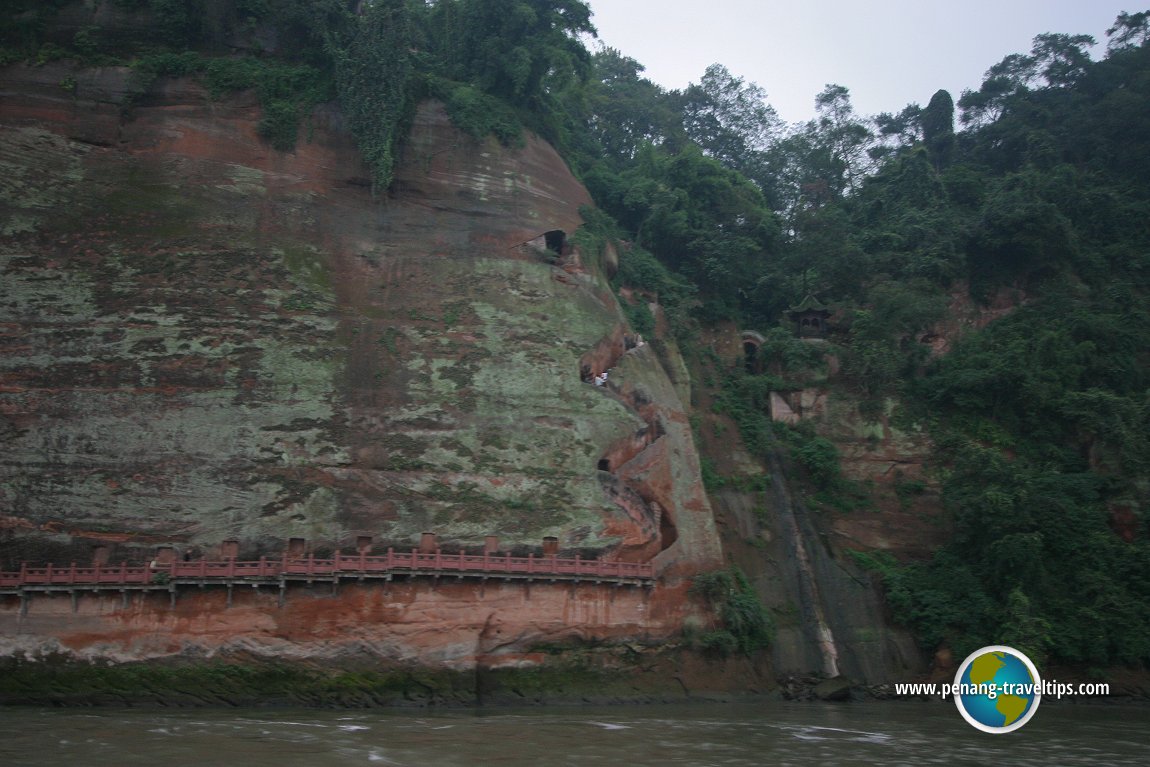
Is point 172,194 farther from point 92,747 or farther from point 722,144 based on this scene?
point 722,144

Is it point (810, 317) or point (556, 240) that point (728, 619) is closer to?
point (556, 240)

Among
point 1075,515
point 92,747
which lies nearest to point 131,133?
point 92,747

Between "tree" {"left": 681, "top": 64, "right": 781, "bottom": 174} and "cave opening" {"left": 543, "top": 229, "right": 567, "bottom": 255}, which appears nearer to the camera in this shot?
"cave opening" {"left": 543, "top": 229, "right": 567, "bottom": 255}

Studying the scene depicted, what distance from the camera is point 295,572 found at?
22.6 m

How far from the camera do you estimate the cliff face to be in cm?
2402

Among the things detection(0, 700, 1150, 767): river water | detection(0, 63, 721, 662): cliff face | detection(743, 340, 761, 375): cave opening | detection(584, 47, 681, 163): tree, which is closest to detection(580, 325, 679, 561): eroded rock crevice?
detection(0, 63, 721, 662): cliff face

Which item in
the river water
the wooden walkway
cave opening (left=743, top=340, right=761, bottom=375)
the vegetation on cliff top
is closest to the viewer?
the river water

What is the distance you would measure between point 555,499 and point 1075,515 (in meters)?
15.1

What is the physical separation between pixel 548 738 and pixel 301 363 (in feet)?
44.8

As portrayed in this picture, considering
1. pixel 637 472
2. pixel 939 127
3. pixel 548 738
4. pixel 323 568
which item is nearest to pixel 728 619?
Result: pixel 637 472

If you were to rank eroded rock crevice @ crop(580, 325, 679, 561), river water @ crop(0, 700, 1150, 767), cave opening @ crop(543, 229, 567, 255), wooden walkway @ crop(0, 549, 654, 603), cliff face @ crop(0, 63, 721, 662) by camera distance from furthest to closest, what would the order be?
cave opening @ crop(543, 229, 567, 255) < eroded rock crevice @ crop(580, 325, 679, 561) < cliff face @ crop(0, 63, 721, 662) < wooden walkway @ crop(0, 549, 654, 603) < river water @ crop(0, 700, 1150, 767)

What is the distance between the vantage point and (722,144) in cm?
5484

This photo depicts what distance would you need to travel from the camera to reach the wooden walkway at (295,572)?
2192cm

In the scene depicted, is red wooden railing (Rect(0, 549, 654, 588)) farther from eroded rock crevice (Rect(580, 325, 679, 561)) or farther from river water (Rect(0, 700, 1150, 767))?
river water (Rect(0, 700, 1150, 767))
